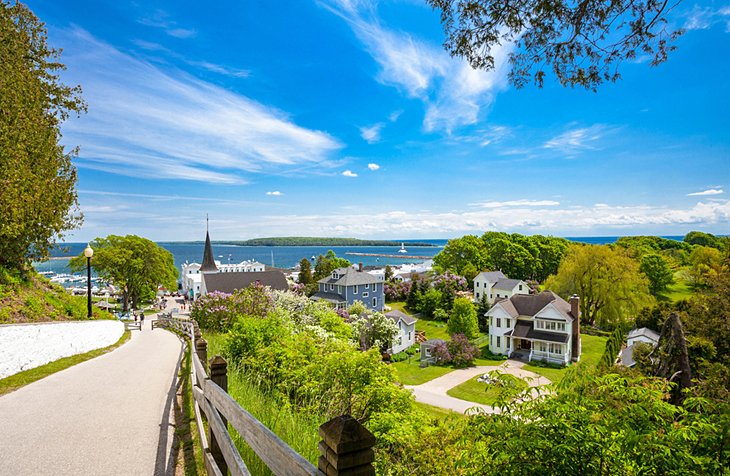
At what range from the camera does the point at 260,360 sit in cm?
716

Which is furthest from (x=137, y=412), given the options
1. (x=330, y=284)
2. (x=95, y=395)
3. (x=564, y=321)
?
(x=330, y=284)

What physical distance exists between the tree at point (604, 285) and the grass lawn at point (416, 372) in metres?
19.8

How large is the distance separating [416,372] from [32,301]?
21692 mm

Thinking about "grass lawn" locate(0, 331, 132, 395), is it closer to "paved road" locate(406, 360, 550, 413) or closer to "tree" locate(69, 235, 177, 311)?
"paved road" locate(406, 360, 550, 413)

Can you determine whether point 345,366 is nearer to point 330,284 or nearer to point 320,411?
point 320,411

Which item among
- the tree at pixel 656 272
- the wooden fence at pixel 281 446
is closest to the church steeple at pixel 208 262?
the wooden fence at pixel 281 446

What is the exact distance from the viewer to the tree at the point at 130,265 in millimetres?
38250

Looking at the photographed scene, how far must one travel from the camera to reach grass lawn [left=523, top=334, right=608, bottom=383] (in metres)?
26.2

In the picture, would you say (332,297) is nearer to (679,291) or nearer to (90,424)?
(90,424)

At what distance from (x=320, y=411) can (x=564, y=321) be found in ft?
96.1

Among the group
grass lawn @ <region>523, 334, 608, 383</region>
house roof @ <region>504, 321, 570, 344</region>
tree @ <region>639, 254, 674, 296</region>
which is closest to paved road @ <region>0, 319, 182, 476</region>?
grass lawn @ <region>523, 334, 608, 383</region>

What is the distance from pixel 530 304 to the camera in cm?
3381

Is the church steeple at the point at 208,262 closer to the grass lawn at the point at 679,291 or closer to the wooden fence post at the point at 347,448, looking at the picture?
the wooden fence post at the point at 347,448

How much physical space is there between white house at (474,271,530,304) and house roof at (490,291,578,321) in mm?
6721
